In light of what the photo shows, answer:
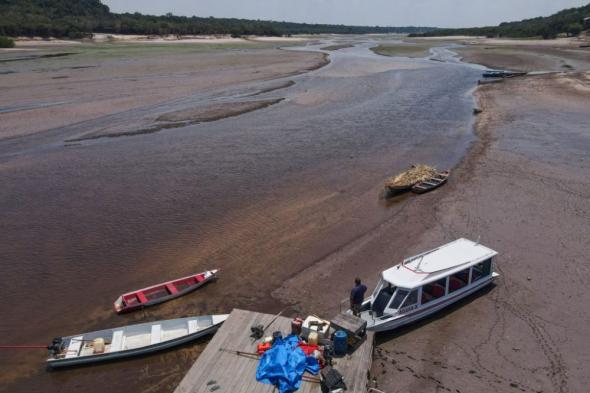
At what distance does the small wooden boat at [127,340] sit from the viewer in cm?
1497

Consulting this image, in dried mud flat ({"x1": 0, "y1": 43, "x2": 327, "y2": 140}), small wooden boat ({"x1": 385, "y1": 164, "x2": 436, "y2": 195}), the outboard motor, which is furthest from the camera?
dried mud flat ({"x1": 0, "y1": 43, "x2": 327, "y2": 140})

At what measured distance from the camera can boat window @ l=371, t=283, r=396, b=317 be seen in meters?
15.9

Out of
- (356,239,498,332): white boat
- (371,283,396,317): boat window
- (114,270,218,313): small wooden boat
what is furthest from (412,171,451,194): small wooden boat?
(114,270,218,313): small wooden boat

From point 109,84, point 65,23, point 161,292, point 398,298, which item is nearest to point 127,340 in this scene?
point 161,292

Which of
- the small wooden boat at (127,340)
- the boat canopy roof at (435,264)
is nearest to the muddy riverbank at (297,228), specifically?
the small wooden boat at (127,340)

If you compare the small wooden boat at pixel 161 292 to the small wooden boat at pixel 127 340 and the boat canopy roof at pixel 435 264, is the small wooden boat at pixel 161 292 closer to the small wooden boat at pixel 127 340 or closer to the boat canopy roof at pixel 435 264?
the small wooden boat at pixel 127 340

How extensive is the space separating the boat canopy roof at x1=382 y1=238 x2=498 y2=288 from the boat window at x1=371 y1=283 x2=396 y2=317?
0.35m

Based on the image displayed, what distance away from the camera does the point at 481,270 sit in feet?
58.2

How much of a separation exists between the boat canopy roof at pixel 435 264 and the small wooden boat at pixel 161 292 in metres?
7.79

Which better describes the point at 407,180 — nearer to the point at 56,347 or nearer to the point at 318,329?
the point at 318,329

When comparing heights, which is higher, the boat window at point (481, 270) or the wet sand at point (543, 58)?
the boat window at point (481, 270)

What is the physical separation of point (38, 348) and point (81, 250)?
7019 mm

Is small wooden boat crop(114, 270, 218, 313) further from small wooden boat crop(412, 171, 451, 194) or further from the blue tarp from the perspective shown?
small wooden boat crop(412, 171, 451, 194)

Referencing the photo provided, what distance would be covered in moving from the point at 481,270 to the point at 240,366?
1038 cm
